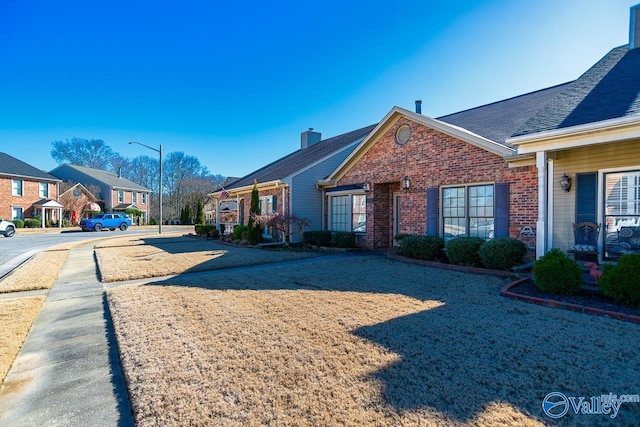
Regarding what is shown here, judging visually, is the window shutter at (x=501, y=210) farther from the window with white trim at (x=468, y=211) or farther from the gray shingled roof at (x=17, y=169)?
the gray shingled roof at (x=17, y=169)

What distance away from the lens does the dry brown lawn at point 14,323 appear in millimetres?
3590

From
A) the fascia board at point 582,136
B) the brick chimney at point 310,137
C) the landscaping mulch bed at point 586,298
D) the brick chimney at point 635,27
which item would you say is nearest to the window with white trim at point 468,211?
the fascia board at point 582,136

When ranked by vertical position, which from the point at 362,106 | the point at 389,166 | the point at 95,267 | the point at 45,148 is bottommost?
the point at 95,267

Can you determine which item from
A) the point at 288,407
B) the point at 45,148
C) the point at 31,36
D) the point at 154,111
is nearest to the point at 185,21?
the point at 31,36

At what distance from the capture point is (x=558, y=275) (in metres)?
5.51

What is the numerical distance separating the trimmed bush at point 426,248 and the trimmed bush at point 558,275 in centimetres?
351

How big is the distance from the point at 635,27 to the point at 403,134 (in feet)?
22.7

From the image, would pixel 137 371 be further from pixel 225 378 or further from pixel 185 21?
pixel 185 21

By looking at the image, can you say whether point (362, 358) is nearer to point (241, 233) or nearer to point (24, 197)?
point (241, 233)

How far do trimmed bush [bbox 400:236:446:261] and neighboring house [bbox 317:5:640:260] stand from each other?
888 mm

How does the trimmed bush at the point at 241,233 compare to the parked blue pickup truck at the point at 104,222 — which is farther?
the parked blue pickup truck at the point at 104,222

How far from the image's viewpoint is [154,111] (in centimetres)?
2122

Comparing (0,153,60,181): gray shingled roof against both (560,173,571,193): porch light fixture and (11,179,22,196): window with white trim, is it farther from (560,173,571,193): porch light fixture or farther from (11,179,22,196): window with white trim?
(560,173,571,193): porch light fixture

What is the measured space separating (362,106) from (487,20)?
27.9 ft
